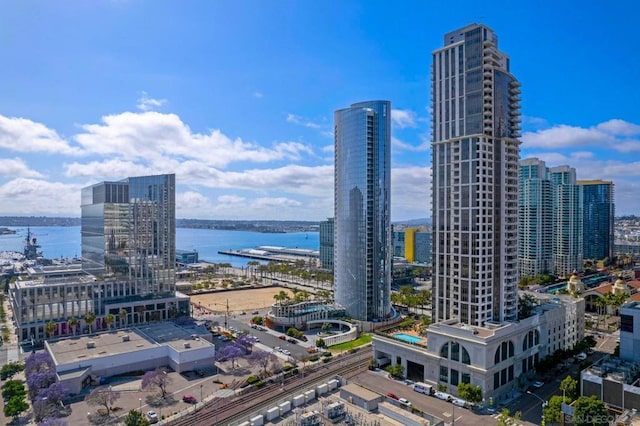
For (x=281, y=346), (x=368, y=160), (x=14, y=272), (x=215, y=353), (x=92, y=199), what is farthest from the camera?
(x=14, y=272)

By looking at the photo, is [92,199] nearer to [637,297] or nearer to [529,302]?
[529,302]

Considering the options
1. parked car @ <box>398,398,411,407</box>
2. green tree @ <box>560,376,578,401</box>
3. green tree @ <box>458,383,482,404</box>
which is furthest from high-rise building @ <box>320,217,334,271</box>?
green tree @ <box>560,376,578,401</box>

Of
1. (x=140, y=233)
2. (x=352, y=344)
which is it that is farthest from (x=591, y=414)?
(x=140, y=233)

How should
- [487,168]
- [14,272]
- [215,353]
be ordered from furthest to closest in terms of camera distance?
[14,272] → [215,353] → [487,168]

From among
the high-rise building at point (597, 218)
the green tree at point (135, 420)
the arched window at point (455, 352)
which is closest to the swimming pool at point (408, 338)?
the arched window at point (455, 352)

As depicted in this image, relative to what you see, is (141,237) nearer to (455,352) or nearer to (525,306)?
(455,352)

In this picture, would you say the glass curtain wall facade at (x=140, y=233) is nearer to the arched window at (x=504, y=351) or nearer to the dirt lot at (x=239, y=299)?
the dirt lot at (x=239, y=299)

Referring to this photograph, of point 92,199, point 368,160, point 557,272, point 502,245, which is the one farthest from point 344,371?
point 557,272
